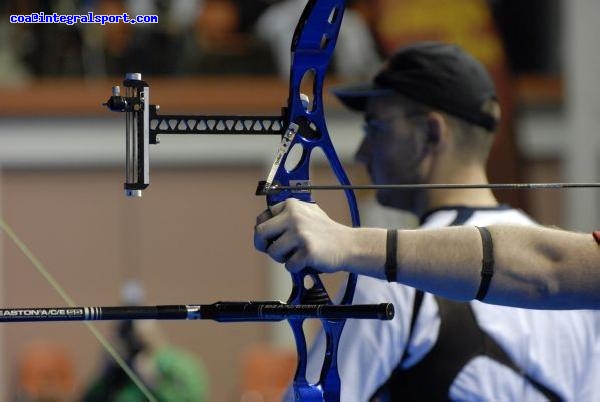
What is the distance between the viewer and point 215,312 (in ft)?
7.45

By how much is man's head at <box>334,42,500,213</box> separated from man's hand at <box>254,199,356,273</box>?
87 cm

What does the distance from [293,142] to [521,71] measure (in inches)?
360

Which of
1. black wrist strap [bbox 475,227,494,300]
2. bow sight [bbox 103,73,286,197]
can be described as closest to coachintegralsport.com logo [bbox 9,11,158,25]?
bow sight [bbox 103,73,286,197]

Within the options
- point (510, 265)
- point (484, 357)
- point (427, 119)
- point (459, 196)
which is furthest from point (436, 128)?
point (510, 265)

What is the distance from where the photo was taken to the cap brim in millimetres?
3143

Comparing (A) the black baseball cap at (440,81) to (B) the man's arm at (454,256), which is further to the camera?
(A) the black baseball cap at (440,81)

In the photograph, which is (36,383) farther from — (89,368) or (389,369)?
(389,369)

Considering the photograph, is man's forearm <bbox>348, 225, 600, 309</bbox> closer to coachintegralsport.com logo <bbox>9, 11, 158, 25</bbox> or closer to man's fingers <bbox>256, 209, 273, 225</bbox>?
man's fingers <bbox>256, 209, 273, 225</bbox>

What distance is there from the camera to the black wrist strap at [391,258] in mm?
2260

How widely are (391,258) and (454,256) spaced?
0.11 meters

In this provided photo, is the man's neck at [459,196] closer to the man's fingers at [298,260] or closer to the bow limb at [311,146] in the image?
the bow limb at [311,146]

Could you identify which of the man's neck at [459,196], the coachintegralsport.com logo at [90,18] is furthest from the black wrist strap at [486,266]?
the coachintegralsport.com logo at [90,18]

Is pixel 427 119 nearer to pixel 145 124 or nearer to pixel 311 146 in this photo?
pixel 311 146

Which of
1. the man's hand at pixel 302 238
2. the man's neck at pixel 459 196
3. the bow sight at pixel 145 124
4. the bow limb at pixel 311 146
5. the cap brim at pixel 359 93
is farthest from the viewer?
the cap brim at pixel 359 93
